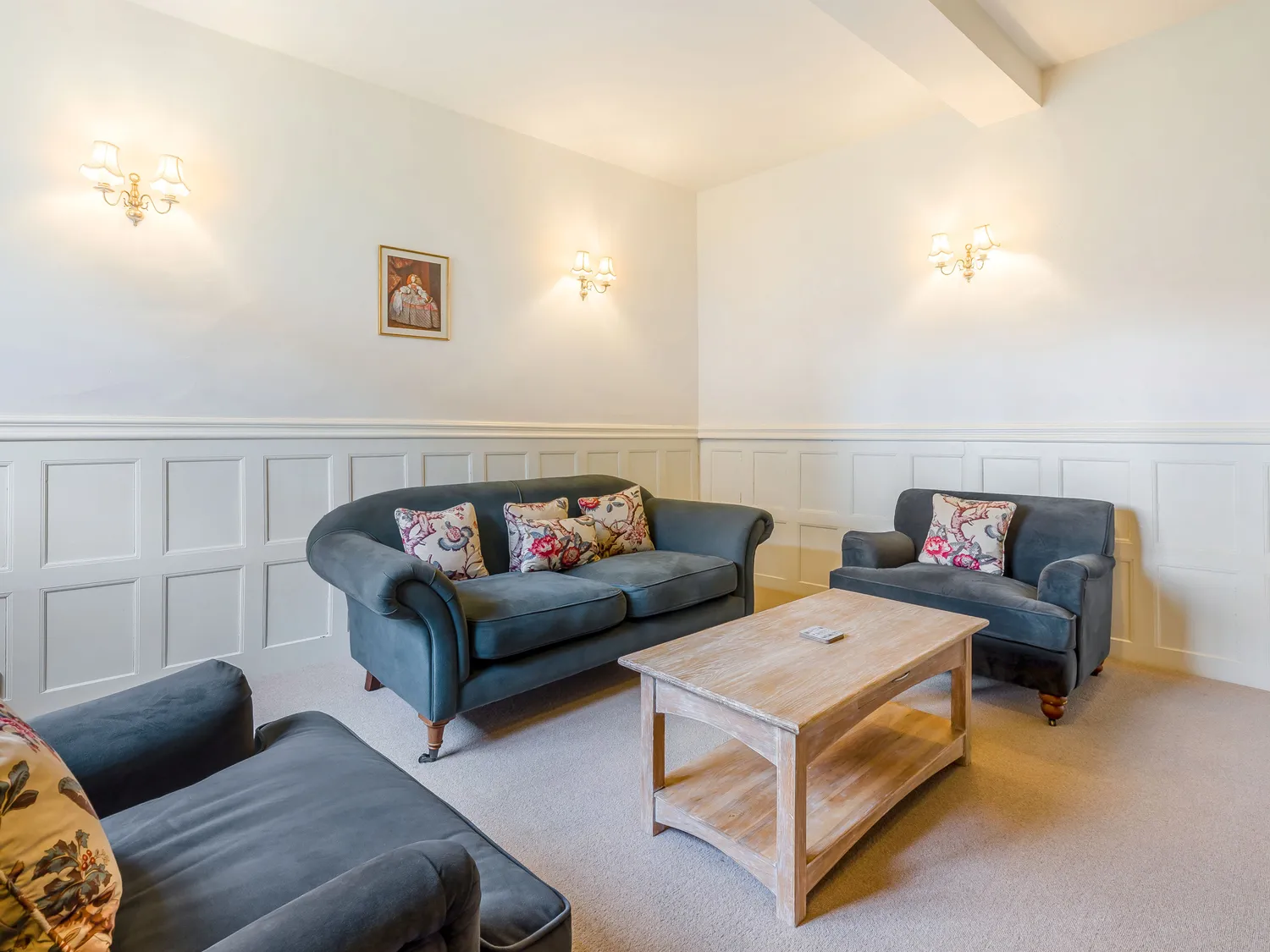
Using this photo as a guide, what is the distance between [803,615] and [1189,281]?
2463mm

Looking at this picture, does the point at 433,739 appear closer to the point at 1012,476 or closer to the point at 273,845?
the point at 273,845

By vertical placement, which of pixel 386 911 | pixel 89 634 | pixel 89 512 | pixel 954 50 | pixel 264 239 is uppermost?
pixel 954 50

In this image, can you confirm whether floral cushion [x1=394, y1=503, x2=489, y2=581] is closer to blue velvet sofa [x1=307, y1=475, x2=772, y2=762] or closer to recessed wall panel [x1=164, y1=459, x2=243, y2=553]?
blue velvet sofa [x1=307, y1=475, x2=772, y2=762]

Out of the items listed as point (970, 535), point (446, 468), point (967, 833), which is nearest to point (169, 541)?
point (446, 468)

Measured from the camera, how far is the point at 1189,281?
295cm

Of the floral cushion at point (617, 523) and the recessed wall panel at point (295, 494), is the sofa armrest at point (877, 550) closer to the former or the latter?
the floral cushion at point (617, 523)

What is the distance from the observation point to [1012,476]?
3.51 meters

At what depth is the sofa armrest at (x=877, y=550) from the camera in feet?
10.5

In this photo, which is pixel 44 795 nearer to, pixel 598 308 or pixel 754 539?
pixel 754 539

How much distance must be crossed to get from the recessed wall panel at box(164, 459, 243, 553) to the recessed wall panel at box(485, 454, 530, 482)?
1254mm

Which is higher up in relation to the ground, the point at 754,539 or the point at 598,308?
the point at 598,308

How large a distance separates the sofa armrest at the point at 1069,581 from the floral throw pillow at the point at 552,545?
6.43 ft

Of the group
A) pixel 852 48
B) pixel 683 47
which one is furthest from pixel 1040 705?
pixel 683 47

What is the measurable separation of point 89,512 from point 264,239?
138 centimetres
